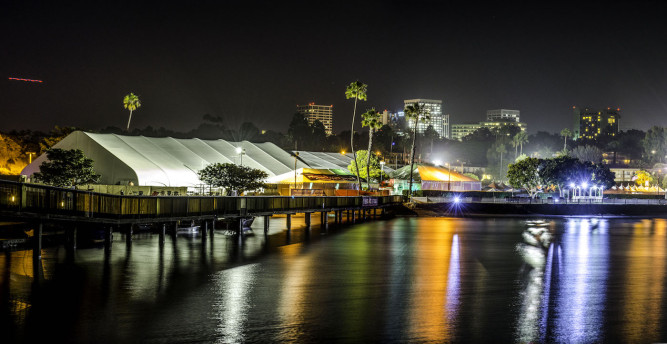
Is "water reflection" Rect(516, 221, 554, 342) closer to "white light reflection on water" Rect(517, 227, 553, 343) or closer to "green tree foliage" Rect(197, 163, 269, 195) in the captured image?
"white light reflection on water" Rect(517, 227, 553, 343)

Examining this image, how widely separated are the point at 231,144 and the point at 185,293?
224 feet

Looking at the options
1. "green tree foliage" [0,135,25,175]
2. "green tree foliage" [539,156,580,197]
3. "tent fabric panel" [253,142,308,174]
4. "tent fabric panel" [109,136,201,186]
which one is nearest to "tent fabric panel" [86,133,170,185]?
"tent fabric panel" [109,136,201,186]

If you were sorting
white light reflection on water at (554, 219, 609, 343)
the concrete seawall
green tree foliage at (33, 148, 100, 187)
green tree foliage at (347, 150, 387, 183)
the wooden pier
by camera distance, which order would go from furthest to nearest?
1. green tree foliage at (347, 150, 387, 183)
2. the concrete seawall
3. green tree foliage at (33, 148, 100, 187)
4. the wooden pier
5. white light reflection on water at (554, 219, 609, 343)

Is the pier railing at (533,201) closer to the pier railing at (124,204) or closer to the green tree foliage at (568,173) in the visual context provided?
the green tree foliage at (568,173)

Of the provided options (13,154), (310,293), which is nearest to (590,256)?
(310,293)

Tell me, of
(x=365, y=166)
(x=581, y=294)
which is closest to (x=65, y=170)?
(x=581, y=294)

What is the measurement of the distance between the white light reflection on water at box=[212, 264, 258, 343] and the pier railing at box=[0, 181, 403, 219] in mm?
6315

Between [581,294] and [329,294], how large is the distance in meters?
7.66

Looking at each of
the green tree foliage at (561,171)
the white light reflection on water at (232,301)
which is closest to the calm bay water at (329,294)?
the white light reflection on water at (232,301)

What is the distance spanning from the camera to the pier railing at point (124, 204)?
21.7 metres

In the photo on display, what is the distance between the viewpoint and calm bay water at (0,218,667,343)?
14648 mm

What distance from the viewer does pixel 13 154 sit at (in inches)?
3484

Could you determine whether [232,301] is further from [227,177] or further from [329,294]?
[227,177]

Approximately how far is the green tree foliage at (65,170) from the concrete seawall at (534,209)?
35.2 m
